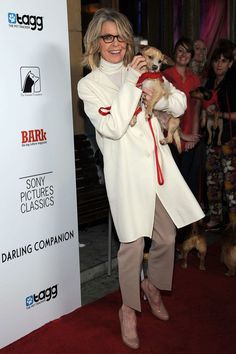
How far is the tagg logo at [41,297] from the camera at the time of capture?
8.97ft

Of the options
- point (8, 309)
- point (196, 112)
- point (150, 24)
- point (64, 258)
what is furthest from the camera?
point (150, 24)

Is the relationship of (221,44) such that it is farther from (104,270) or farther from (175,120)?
(104,270)

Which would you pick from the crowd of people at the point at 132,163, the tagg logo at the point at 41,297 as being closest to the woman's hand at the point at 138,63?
the crowd of people at the point at 132,163

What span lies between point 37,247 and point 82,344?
601 mm

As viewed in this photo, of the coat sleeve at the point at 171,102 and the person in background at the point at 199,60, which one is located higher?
the person in background at the point at 199,60

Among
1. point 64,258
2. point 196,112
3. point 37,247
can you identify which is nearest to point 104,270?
point 64,258

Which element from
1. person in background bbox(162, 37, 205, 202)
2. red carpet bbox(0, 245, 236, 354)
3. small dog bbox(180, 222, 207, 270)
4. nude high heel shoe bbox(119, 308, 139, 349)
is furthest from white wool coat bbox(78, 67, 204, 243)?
person in background bbox(162, 37, 205, 202)

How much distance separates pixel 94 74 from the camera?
249cm

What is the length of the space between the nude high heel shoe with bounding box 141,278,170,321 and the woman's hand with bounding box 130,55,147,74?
1.28 meters

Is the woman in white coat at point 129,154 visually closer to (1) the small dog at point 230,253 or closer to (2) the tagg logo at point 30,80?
(2) the tagg logo at point 30,80

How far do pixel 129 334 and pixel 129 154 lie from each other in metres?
1.01

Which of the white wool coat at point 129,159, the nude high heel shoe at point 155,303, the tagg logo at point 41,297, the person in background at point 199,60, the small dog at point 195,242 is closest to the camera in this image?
the white wool coat at point 129,159

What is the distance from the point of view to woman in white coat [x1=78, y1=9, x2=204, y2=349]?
239 centimetres

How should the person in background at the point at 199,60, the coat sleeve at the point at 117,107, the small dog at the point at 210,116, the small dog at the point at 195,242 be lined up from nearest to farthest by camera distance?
the coat sleeve at the point at 117,107 < the small dog at the point at 195,242 < the small dog at the point at 210,116 < the person in background at the point at 199,60
